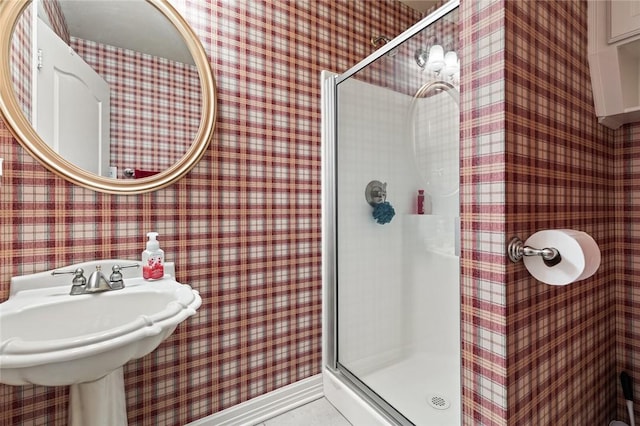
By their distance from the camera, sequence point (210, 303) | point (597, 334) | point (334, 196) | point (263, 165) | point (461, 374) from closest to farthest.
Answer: point (461, 374) < point (597, 334) < point (210, 303) < point (263, 165) < point (334, 196)

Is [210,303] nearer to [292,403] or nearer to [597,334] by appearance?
[292,403]

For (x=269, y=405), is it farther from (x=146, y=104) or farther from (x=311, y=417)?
(x=146, y=104)

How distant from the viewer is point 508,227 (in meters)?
0.80

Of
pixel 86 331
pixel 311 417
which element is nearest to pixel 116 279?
pixel 86 331

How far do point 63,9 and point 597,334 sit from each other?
226cm

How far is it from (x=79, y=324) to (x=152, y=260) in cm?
27

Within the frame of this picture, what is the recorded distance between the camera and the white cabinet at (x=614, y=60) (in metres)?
1.03

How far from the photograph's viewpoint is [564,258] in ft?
2.60

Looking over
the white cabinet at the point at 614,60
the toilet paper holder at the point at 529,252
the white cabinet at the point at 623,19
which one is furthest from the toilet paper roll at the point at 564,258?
the white cabinet at the point at 623,19

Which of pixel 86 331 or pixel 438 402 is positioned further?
pixel 438 402

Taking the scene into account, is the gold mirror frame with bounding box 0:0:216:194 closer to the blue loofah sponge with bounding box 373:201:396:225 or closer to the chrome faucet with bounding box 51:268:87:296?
the chrome faucet with bounding box 51:268:87:296

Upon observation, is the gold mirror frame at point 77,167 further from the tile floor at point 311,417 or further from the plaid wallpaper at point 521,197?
the tile floor at point 311,417

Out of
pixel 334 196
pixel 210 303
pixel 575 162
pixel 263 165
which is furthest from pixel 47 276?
pixel 575 162

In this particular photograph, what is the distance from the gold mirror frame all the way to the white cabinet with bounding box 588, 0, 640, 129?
1434 millimetres
